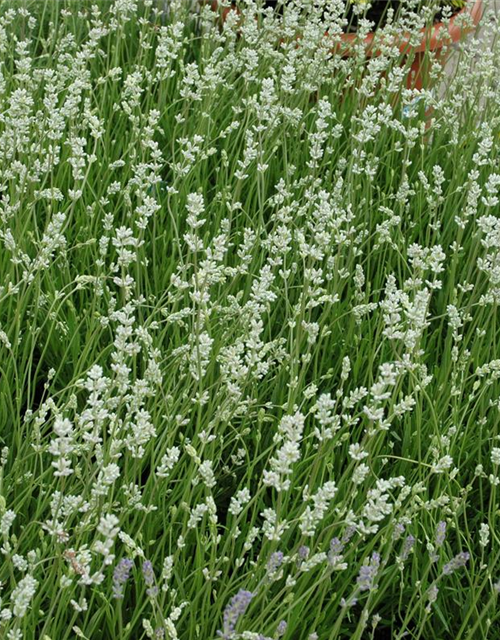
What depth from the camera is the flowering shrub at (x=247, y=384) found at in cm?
169

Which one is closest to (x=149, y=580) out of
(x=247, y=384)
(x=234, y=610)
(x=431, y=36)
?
(x=234, y=610)

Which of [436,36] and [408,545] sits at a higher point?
[436,36]

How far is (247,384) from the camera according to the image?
6.90 feet

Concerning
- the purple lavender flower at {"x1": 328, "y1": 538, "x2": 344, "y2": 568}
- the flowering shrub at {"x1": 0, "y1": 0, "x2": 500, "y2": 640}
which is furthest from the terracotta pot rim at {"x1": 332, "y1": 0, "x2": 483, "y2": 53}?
the purple lavender flower at {"x1": 328, "y1": 538, "x2": 344, "y2": 568}

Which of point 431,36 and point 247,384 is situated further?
point 431,36

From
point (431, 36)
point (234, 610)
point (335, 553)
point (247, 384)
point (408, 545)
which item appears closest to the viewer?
point (234, 610)

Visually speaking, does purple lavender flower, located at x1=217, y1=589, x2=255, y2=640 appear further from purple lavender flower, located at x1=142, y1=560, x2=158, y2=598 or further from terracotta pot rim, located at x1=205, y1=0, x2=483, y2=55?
terracotta pot rim, located at x1=205, y1=0, x2=483, y2=55

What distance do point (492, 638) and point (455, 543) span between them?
0.22m

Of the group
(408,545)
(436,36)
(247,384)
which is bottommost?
(408,545)

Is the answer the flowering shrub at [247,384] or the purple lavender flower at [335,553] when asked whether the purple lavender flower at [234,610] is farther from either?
the purple lavender flower at [335,553]

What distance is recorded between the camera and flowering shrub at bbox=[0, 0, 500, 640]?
1.69 metres

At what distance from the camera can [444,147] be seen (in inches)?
130

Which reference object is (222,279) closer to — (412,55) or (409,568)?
(409,568)

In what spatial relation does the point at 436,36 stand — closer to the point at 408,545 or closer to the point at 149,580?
the point at 408,545
